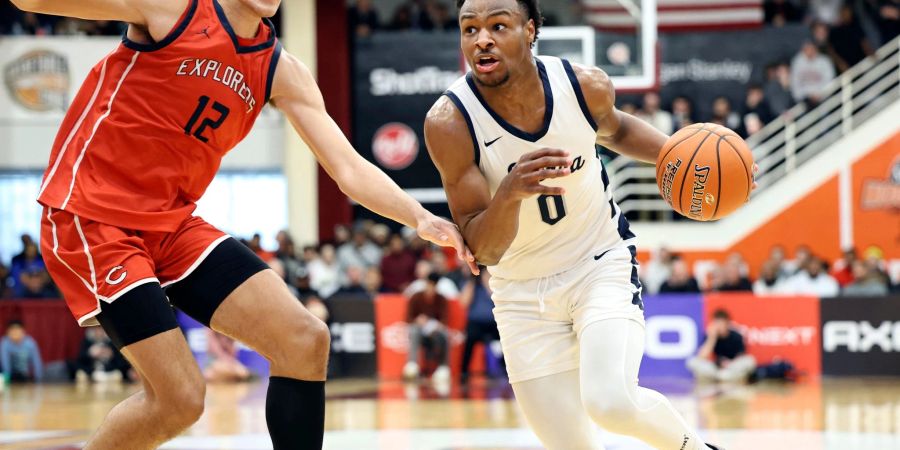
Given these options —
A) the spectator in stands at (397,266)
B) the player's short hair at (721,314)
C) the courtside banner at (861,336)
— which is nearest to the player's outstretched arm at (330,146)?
the player's short hair at (721,314)

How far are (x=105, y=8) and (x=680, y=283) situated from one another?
10.9 meters

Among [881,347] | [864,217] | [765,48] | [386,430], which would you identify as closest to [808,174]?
[864,217]

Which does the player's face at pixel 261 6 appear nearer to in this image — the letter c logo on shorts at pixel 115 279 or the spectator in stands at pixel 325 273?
the letter c logo on shorts at pixel 115 279

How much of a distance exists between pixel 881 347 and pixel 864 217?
4.84 meters

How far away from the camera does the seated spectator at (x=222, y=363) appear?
1441 centimetres

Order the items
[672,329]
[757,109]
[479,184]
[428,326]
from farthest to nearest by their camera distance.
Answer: [757,109] < [428,326] < [672,329] < [479,184]

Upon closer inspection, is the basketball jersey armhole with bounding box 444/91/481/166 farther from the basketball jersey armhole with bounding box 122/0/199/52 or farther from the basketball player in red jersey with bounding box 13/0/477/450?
the basketball jersey armhole with bounding box 122/0/199/52

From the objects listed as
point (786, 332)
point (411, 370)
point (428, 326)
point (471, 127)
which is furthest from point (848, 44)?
point (471, 127)

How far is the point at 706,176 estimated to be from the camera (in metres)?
4.90

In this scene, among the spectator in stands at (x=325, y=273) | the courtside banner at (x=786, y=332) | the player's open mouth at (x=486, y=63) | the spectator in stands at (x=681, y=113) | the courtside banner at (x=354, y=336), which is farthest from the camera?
the spectator in stands at (x=681, y=113)

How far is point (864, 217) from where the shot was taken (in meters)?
17.6

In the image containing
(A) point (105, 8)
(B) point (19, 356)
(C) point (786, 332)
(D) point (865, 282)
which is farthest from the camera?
(B) point (19, 356)

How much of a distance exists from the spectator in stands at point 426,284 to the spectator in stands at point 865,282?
487cm

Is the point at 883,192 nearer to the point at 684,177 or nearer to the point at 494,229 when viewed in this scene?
the point at 684,177
